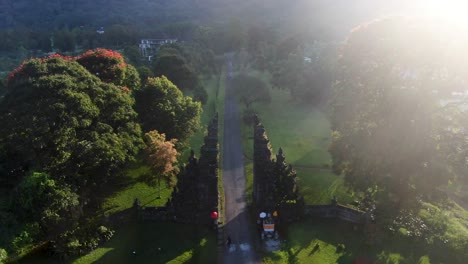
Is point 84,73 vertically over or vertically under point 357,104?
over

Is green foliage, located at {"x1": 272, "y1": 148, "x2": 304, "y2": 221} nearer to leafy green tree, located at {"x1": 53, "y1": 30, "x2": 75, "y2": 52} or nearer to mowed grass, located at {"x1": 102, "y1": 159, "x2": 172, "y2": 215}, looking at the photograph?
mowed grass, located at {"x1": 102, "y1": 159, "x2": 172, "y2": 215}

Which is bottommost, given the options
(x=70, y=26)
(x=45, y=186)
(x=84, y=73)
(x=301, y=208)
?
(x=301, y=208)

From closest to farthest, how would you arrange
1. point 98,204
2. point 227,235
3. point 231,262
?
point 231,262 < point 227,235 < point 98,204

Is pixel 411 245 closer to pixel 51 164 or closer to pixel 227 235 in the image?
pixel 227 235

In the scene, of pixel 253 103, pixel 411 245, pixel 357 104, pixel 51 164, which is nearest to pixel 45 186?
pixel 51 164

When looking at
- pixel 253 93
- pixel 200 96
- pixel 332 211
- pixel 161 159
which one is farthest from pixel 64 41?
pixel 332 211

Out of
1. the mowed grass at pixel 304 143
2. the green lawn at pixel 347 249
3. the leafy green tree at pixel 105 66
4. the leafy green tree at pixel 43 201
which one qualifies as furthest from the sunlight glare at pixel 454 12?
the leafy green tree at pixel 105 66
